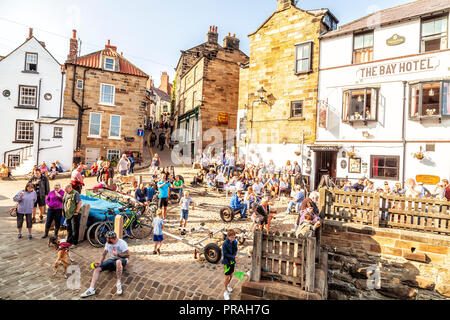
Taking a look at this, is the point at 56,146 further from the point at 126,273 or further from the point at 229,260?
the point at 229,260

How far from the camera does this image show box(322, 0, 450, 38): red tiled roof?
1360 centimetres

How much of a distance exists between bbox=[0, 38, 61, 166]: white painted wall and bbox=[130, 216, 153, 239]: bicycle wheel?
63.1ft

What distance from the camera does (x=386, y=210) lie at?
27.0ft

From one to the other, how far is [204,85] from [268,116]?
9438mm

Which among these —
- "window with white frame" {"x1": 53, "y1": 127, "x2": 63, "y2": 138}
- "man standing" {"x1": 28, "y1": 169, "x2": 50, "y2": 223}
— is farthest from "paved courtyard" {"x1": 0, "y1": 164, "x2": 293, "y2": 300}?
"window with white frame" {"x1": 53, "y1": 127, "x2": 63, "y2": 138}

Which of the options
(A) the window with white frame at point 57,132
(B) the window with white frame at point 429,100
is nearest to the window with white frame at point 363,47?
(B) the window with white frame at point 429,100

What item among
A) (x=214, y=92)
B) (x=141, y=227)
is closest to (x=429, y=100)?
(x=141, y=227)

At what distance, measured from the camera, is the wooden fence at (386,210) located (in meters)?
7.66

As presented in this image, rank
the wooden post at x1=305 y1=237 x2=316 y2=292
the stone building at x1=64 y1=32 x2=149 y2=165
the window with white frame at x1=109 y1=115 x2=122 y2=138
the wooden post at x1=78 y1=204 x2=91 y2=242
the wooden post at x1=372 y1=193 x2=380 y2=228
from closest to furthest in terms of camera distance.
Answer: the wooden post at x1=305 y1=237 x2=316 y2=292 → the wooden post at x1=372 y1=193 x2=380 y2=228 → the wooden post at x1=78 y1=204 x2=91 y2=242 → the stone building at x1=64 y1=32 x2=149 y2=165 → the window with white frame at x1=109 y1=115 x2=122 y2=138

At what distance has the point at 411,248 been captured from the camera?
7.76 meters

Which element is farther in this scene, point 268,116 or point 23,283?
point 268,116

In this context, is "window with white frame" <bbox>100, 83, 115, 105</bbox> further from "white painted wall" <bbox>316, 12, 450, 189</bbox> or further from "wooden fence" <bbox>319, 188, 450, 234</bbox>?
"wooden fence" <bbox>319, 188, 450, 234</bbox>
